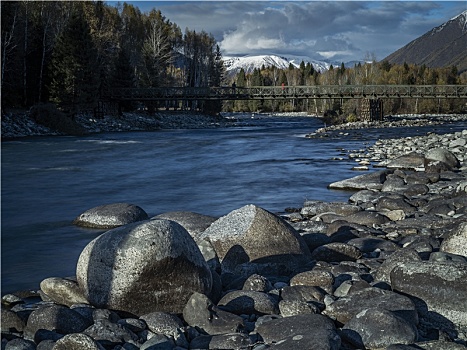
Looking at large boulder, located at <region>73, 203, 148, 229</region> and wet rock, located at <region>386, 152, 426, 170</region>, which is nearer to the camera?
large boulder, located at <region>73, 203, 148, 229</region>

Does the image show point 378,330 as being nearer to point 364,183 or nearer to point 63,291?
point 63,291

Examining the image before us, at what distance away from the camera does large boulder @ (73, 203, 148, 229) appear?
10.0 metres

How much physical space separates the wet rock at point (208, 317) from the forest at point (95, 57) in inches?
1253

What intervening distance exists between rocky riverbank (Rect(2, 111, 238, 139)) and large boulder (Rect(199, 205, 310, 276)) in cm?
2760

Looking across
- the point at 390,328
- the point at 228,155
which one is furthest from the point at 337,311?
the point at 228,155

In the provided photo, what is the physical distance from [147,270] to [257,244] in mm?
1928

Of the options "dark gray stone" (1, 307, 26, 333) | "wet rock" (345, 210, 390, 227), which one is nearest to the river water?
"dark gray stone" (1, 307, 26, 333)

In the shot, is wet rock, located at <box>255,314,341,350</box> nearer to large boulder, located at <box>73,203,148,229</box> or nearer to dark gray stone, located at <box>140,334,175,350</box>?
dark gray stone, located at <box>140,334,175,350</box>

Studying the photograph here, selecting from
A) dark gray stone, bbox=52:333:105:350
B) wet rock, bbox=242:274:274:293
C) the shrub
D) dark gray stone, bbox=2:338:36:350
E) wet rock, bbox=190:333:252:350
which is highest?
the shrub

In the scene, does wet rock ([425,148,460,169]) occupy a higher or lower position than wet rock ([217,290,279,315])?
higher

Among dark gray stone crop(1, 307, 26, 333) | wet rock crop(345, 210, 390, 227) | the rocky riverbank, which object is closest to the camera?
dark gray stone crop(1, 307, 26, 333)

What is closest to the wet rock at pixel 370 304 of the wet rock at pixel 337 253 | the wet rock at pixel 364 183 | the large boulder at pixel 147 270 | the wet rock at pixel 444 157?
the large boulder at pixel 147 270

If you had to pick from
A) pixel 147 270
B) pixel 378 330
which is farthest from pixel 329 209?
pixel 378 330

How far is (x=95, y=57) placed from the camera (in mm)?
44000
